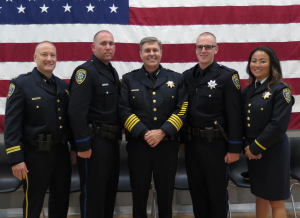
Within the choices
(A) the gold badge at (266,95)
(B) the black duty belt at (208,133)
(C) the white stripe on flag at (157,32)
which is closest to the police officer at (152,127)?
(B) the black duty belt at (208,133)

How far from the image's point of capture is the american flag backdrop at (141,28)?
340 centimetres

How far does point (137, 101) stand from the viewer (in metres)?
2.48

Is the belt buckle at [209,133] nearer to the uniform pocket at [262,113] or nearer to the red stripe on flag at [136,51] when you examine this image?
the uniform pocket at [262,113]

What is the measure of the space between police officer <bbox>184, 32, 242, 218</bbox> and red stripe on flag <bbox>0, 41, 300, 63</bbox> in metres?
0.88

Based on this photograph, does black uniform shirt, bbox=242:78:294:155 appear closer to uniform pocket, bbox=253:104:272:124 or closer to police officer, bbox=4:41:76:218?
uniform pocket, bbox=253:104:272:124

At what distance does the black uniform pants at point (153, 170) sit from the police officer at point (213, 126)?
289mm

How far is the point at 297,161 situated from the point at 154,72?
2.14 metres

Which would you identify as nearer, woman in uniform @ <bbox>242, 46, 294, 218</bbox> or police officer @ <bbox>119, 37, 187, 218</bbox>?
woman in uniform @ <bbox>242, 46, 294, 218</bbox>

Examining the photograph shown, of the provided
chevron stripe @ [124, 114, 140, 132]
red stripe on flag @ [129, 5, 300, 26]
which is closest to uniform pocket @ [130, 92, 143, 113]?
chevron stripe @ [124, 114, 140, 132]

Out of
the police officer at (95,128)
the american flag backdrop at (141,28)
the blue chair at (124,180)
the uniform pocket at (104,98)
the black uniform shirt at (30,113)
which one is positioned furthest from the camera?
the american flag backdrop at (141,28)

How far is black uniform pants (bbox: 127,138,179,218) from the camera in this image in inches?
95.7

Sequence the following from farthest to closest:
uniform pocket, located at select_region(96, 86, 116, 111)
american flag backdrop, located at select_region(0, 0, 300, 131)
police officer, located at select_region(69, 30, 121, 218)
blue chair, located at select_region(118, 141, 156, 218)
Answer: american flag backdrop, located at select_region(0, 0, 300, 131)
blue chair, located at select_region(118, 141, 156, 218)
uniform pocket, located at select_region(96, 86, 116, 111)
police officer, located at select_region(69, 30, 121, 218)

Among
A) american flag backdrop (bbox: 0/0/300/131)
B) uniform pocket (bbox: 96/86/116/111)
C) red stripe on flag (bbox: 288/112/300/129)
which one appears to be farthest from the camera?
red stripe on flag (bbox: 288/112/300/129)

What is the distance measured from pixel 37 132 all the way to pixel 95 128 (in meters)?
0.51
